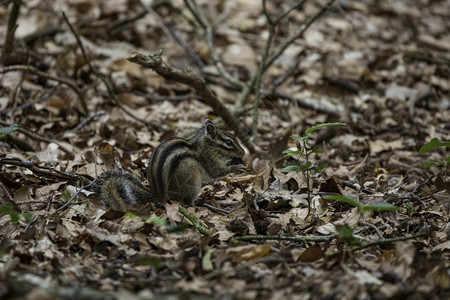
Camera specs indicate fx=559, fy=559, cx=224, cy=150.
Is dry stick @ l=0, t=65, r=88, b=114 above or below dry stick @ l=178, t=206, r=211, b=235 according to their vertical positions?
above

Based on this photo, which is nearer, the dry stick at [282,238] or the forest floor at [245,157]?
the forest floor at [245,157]

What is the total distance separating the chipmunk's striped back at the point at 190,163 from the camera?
508 centimetres

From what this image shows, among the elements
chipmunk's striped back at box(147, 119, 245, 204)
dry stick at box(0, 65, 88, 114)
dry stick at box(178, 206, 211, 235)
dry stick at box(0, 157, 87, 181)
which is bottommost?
dry stick at box(178, 206, 211, 235)

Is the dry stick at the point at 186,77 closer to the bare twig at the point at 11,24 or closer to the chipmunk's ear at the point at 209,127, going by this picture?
the chipmunk's ear at the point at 209,127

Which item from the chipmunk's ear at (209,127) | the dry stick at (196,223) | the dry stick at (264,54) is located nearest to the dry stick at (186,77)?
the dry stick at (264,54)

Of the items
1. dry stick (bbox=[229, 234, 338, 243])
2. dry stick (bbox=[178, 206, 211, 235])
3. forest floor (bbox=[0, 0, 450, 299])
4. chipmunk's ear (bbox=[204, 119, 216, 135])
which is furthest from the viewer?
chipmunk's ear (bbox=[204, 119, 216, 135])

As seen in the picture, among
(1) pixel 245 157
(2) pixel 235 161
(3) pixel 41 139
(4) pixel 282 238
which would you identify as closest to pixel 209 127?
(2) pixel 235 161

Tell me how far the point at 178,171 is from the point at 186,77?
4.61 feet

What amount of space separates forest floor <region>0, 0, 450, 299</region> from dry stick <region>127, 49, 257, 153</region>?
3.0 inches

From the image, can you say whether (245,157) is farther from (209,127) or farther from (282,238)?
(282,238)

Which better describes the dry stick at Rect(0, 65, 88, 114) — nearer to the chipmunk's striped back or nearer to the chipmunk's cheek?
the chipmunk's striped back

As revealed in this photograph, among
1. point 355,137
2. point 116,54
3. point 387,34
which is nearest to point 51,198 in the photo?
point 355,137

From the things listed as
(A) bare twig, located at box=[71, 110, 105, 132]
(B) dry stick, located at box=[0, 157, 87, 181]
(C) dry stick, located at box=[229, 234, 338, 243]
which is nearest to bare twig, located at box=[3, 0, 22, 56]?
(A) bare twig, located at box=[71, 110, 105, 132]

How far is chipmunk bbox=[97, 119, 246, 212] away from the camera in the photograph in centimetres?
500
